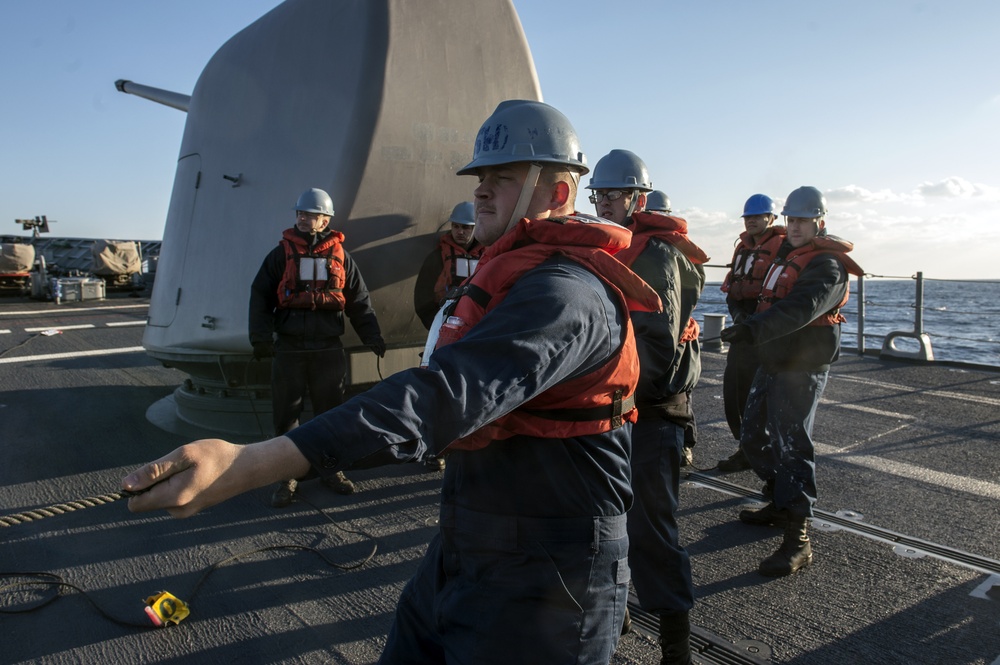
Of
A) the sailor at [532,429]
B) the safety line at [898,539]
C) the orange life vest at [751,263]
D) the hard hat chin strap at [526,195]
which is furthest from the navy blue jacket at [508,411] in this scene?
the orange life vest at [751,263]

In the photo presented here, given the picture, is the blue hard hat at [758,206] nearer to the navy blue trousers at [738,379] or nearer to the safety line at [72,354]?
the navy blue trousers at [738,379]

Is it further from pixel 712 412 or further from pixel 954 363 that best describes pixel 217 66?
pixel 954 363

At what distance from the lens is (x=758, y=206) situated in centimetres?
661

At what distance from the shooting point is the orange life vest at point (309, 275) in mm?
4980

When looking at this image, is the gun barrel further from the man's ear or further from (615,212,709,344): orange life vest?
the man's ear

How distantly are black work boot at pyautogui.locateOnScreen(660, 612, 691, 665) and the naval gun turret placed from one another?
3.61m

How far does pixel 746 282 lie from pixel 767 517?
265 cm

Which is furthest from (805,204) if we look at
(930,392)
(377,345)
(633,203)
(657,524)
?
(930,392)

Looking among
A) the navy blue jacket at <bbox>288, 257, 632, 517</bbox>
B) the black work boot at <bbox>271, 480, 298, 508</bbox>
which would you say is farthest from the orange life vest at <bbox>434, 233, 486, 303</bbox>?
the navy blue jacket at <bbox>288, 257, 632, 517</bbox>

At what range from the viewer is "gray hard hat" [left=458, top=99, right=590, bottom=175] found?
181 cm

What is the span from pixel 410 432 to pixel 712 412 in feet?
21.7

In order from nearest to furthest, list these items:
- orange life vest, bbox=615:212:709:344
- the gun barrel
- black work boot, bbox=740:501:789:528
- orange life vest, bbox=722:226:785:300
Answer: orange life vest, bbox=615:212:709:344 → black work boot, bbox=740:501:789:528 → orange life vest, bbox=722:226:785:300 → the gun barrel

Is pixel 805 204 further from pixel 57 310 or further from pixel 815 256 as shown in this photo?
pixel 57 310

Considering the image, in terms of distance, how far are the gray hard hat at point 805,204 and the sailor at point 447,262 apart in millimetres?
2336
